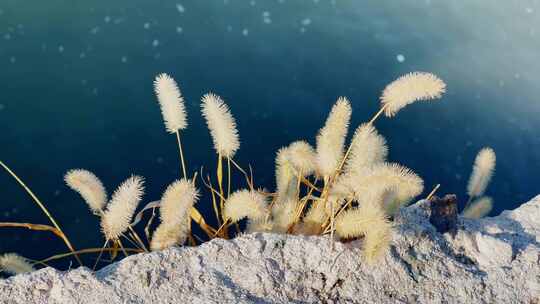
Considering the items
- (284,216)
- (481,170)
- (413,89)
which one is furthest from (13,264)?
(481,170)

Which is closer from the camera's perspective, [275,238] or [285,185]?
[275,238]

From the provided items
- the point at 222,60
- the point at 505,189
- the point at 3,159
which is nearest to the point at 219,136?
the point at 3,159

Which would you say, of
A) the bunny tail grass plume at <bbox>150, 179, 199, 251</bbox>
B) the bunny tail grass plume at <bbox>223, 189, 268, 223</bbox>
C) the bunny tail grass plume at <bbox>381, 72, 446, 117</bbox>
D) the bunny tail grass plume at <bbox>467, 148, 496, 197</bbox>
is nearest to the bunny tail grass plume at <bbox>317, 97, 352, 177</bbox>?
the bunny tail grass plume at <bbox>381, 72, 446, 117</bbox>

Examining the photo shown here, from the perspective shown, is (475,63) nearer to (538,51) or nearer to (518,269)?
(538,51)

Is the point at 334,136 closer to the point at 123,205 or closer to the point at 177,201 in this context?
the point at 177,201

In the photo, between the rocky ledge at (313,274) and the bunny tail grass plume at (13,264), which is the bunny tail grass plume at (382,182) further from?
the bunny tail grass plume at (13,264)

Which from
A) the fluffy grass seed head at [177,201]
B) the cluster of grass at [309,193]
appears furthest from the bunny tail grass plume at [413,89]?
the fluffy grass seed head at [177,201]
